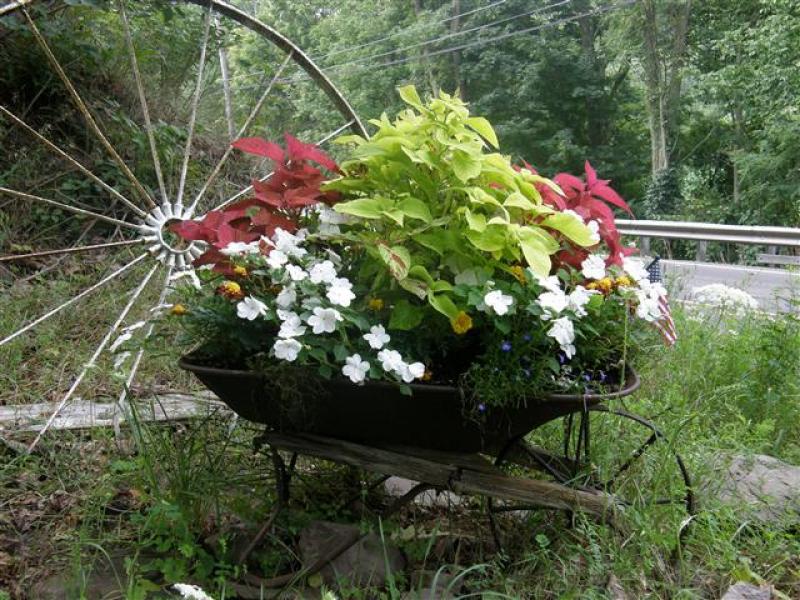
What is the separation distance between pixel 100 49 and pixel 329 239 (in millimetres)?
3207

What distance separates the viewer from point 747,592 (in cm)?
142

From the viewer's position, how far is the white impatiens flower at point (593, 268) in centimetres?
154

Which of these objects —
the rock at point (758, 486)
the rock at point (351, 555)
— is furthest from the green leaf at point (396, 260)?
the rock at point (758, 486)

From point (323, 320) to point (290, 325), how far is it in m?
0.06

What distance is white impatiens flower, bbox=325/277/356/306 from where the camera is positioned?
1391 mm

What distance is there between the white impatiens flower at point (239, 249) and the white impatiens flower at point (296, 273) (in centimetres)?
11

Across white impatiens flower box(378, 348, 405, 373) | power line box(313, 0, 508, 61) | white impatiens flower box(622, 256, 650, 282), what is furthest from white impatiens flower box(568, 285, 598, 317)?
power line box(313, 0, 508, 61)

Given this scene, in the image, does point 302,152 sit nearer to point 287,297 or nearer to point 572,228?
point 287,297

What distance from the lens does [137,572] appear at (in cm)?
158

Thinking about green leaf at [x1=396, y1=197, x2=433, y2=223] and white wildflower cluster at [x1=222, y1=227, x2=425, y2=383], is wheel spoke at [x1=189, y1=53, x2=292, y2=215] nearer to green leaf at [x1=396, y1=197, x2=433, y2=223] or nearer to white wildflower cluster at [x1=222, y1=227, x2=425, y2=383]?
white wildflower cluster at [x1=222, y1=227, x2=425, y2=383]

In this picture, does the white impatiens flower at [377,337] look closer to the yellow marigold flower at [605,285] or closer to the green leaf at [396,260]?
the green leaf at [396,260]

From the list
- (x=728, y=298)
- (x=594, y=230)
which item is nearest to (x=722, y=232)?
(x=728, y=298)

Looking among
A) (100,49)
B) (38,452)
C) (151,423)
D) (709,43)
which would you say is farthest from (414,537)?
(709,43)

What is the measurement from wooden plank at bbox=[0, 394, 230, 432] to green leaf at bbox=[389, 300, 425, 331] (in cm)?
100
